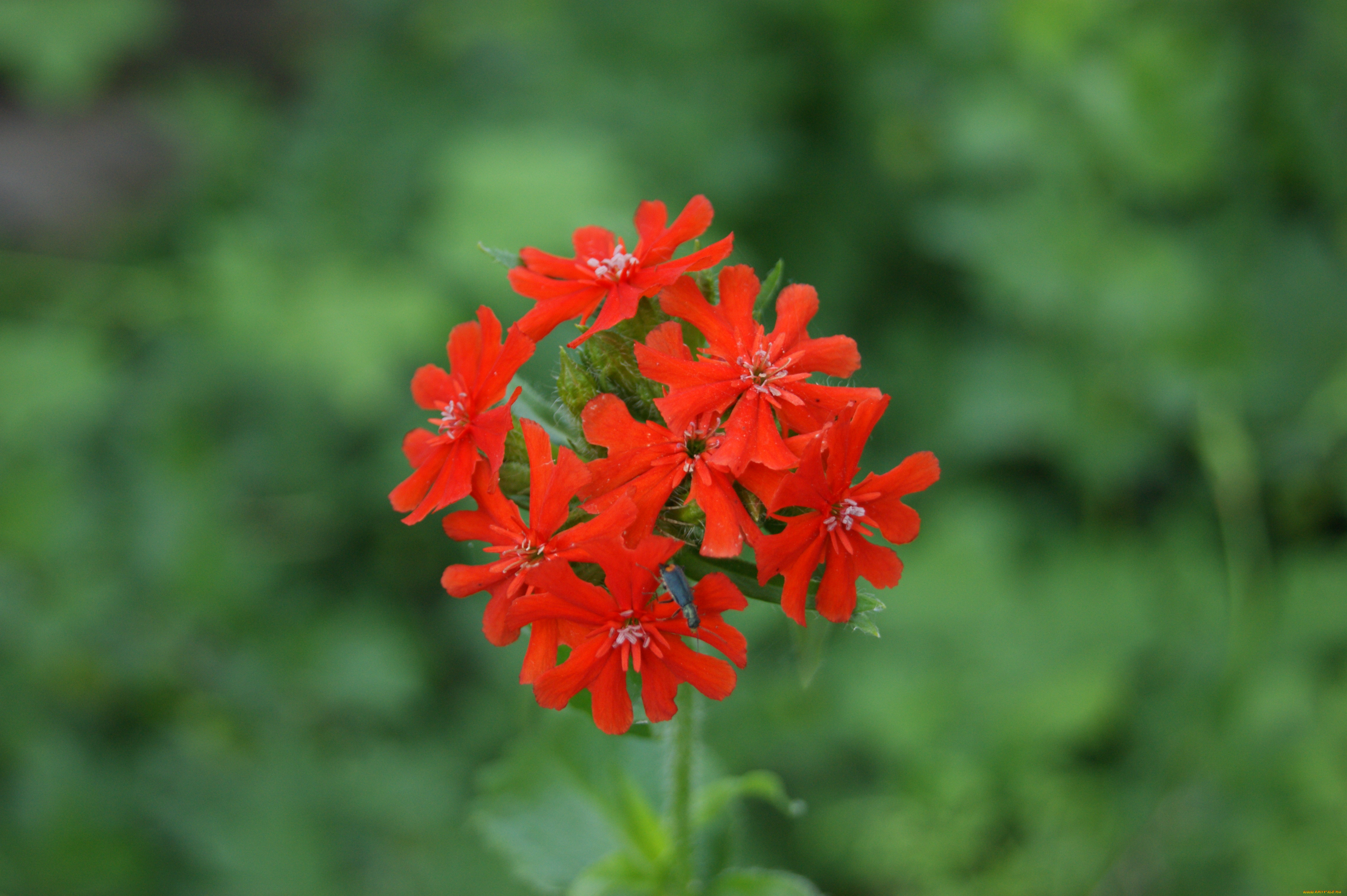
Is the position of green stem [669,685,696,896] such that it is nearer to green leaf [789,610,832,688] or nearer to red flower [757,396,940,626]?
green leaf [789,610,832,688]

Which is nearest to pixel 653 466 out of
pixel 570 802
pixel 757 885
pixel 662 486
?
pixel 662 486

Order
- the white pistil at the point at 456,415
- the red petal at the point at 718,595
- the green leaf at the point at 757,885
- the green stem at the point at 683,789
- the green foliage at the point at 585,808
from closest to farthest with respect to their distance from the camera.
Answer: the red petal at the point at 718,595, the white pistil at the point at 456,415, the green stem at the point at 683,789, the green leaf at the point at 757,885, the green foliage at the point at 585,808

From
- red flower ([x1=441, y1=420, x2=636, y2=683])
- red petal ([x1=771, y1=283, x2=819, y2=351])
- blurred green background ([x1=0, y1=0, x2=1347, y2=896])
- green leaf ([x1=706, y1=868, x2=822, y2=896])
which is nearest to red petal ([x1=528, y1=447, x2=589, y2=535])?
red flower ([x1=441, y1=420, x2=636, y2=683])

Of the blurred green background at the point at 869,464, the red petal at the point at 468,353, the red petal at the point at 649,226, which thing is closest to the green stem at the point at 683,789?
the red petal at the point at 468,353

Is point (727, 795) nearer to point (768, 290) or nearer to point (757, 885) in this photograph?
point (757, 885)

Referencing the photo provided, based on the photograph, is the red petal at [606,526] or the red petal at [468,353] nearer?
the red petal at [606,526]

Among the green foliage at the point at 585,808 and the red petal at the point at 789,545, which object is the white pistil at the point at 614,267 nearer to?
the red petal at the point at 789,545
